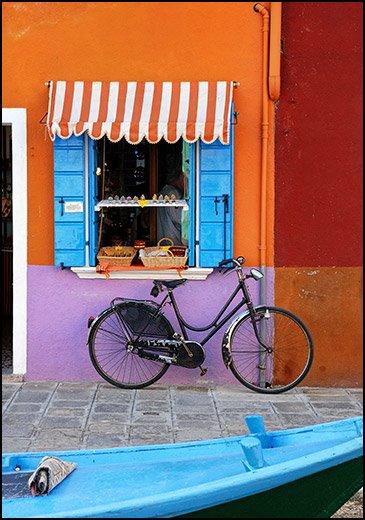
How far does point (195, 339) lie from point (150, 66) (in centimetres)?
246

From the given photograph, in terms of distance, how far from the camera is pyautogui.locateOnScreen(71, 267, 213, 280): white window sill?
7508 mm

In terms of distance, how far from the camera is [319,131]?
7469 millimetres

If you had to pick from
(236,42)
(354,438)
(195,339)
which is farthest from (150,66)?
(354,438)

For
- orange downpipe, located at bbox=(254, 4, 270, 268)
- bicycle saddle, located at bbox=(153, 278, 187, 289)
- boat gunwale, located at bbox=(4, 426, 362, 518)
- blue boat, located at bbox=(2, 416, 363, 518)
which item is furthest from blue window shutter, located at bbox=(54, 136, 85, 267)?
boat gunwale, located at bbox=(4, 426, 362, 518)

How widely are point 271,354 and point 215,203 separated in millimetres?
1436

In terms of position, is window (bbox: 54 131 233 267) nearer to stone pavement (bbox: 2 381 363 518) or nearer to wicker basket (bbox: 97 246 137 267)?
wicker basket (bbox: 97 246 137 267)

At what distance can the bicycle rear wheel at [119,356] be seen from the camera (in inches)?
290

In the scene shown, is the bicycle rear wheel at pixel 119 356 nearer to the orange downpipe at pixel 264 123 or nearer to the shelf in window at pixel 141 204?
the shelf in window at pixel 141 204

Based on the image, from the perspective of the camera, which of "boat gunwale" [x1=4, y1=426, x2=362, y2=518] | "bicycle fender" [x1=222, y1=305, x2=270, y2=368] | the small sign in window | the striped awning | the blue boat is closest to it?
"boat gunwale" [x1=4, y1=426, x2=362, y2=518]

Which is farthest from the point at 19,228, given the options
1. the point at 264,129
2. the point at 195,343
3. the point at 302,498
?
the point at 302,498

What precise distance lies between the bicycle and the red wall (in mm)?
749

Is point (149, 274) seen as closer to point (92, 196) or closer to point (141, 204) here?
point (141, 204)

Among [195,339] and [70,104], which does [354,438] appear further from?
[70,104]

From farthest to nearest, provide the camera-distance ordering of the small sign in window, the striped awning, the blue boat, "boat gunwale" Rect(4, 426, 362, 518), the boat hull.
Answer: the small sign in window
the striped awning
the boat hull
the blue boat
"boat gunwale" Rect(4, 426, 362, 518)
